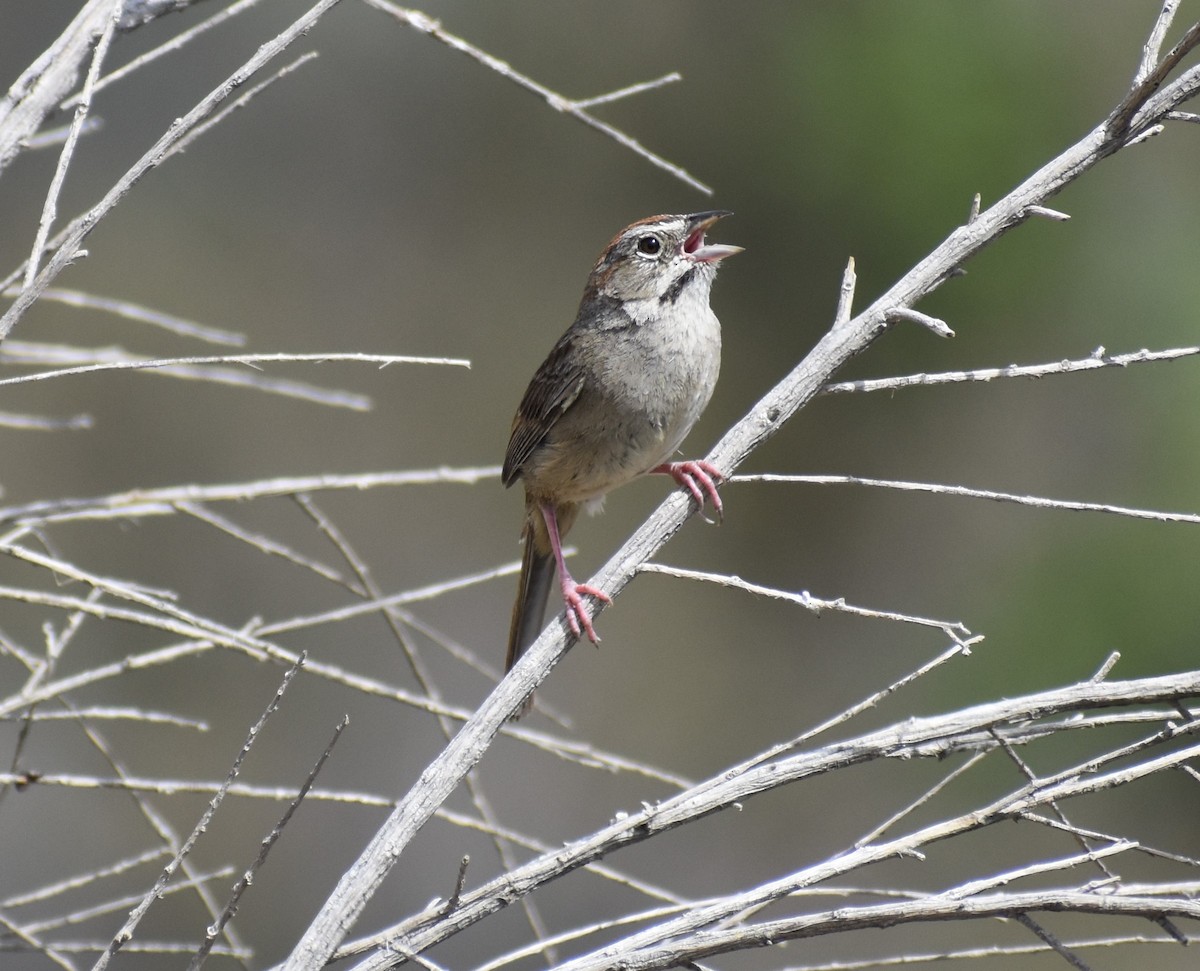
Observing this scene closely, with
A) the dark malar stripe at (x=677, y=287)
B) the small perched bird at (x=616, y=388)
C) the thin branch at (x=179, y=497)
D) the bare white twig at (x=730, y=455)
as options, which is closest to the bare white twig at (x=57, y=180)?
the thin branch at (x=179, y=497)

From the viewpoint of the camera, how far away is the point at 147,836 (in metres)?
5.80

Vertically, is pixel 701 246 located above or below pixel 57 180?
below

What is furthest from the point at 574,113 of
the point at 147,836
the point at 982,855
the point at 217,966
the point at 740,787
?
the point at 982,855

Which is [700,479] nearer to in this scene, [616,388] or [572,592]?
[572,592]

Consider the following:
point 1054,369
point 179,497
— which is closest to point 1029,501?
point 1054,369

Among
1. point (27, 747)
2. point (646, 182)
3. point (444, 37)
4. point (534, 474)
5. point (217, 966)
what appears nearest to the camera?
point (444, 37)

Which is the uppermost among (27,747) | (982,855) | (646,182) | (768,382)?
(646,182)

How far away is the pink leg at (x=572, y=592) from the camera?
243cm

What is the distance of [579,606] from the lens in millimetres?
2771

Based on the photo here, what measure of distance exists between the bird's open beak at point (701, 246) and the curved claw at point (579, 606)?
0.96 m

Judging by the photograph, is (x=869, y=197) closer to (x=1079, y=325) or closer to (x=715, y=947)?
(x=1079, y=325)

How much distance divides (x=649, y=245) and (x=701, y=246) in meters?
0.16

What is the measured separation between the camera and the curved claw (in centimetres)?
225

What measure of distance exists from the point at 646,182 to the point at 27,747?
14.0ft
